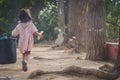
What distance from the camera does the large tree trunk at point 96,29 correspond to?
1080 centimetres

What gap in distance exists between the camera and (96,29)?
1083 cm

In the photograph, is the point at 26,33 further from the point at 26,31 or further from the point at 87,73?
the point at 87,73

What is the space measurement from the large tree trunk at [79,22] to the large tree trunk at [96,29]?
Answer: 3.72 metres

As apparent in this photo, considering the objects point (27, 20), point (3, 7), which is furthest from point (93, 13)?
point (3, 7)

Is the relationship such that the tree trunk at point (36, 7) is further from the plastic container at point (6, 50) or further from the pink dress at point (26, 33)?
the pink dress at point (26, 33)

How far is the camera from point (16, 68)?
8984mm

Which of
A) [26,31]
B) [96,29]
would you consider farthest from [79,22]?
[26,31]

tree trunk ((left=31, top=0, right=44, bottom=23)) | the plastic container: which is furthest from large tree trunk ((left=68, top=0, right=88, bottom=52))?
tree trunk ((left=31, top=0, right=44, bottom=23))

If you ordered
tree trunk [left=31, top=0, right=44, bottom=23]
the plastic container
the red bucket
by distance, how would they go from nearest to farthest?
the plastic container → the red bucket → tree trunk [left=31, top=0, right=44, bottom=23]

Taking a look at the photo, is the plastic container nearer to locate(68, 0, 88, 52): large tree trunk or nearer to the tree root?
the tree root

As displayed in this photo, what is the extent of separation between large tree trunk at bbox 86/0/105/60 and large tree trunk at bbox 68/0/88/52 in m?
3.72

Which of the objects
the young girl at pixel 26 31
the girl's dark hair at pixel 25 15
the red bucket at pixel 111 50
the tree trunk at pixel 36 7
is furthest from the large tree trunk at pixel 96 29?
the tree trunk at pixel 36 7

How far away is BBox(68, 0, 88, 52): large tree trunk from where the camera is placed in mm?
14836

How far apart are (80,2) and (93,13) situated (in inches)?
190
